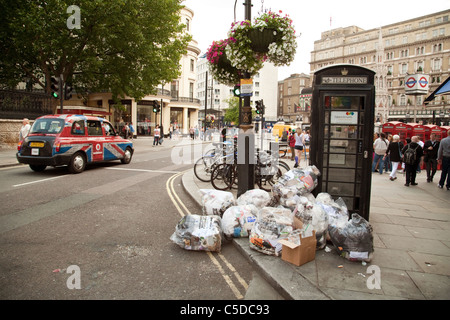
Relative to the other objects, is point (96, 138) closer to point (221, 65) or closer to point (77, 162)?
point (77, 162)

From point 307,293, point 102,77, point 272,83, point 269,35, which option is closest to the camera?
Answer: point 307,293

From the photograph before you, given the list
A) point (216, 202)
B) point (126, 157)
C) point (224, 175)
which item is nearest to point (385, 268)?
point (216, 202)

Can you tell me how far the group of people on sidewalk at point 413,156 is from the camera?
971 cm

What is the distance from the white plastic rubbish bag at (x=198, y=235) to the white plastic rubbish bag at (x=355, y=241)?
5.47 feet

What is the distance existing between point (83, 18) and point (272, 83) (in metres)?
87.4

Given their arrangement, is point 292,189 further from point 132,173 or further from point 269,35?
point 132,173

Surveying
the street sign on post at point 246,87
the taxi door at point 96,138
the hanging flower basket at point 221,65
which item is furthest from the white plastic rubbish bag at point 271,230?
the taxi door at point 96,138

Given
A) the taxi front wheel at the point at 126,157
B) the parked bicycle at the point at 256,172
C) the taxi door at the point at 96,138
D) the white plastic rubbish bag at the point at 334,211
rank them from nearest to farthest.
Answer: the white plastic rubbish bag at the point at 334,211
the parked bicycle at the point at 256,172
the taxi door at the point at 96,138
the taxi front wheel at the point at 126,157

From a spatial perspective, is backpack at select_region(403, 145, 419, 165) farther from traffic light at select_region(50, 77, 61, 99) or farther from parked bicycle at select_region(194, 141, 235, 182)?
traffic light at select_region(50, 77, 61, 99)

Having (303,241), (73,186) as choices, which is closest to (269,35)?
(303,241)

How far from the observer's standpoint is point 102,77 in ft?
73.0

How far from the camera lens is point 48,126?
992 centimetres

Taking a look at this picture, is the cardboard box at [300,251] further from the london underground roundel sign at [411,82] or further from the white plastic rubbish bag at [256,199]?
the london underground roundel sign at [411,82]

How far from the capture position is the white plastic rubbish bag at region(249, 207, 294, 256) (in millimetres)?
3961
